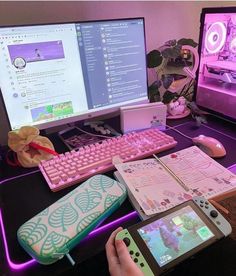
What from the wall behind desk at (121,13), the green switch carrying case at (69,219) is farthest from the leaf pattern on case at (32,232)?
the wall behind desk at (121,13)

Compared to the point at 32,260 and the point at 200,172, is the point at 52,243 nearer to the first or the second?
the point at 32,260

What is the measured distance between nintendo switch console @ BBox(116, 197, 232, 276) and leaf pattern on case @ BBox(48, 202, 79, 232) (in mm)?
112

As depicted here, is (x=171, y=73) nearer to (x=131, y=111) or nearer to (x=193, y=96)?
(x=193, y=96)

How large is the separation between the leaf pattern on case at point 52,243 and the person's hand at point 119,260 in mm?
91

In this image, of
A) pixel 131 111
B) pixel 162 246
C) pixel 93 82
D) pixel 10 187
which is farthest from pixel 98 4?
pixel 162 246

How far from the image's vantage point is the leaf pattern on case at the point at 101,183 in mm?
626

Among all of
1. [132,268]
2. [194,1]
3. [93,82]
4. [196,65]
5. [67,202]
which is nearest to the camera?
[132,268]

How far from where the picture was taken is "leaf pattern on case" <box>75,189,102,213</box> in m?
0.57

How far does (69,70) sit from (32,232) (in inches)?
20.6

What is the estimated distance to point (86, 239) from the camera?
1.78ft

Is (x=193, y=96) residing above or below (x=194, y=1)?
below

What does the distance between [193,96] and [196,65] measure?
0.15m

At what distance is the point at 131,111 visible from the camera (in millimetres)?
913

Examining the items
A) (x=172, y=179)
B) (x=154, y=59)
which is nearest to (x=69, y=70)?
(x=154, y=59)
